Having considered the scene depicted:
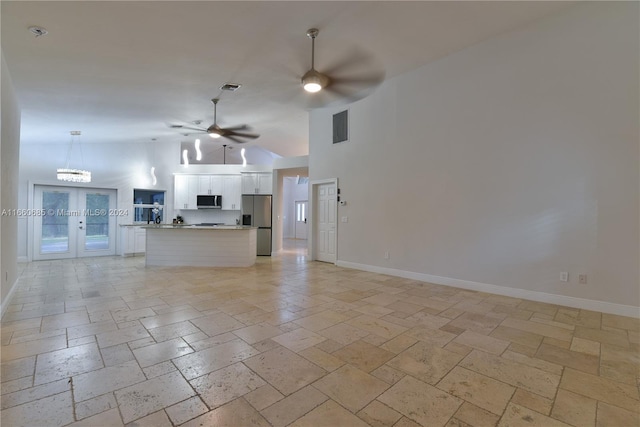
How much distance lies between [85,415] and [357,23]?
421 cm

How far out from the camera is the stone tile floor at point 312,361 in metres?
1.67

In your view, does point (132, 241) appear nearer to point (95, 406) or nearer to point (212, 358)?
point (212, 358)

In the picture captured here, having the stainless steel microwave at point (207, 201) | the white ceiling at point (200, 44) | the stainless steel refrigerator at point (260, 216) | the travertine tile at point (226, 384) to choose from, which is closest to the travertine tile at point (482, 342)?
the travertine tile at point (226, 384)

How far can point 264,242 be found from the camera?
8258mm

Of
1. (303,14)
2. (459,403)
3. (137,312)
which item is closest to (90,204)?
(137,312)

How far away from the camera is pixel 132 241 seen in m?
8.11

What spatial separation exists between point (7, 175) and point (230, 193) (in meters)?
5.62

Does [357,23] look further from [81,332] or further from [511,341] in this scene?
[81,332]

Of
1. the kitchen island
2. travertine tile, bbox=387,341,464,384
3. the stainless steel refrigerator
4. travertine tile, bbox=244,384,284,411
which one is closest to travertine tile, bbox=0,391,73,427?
travertine tile, bbox=244,384,284,411

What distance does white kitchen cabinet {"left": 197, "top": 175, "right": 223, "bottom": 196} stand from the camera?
9.01 m

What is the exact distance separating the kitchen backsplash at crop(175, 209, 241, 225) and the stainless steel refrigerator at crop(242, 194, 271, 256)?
36.8 inches

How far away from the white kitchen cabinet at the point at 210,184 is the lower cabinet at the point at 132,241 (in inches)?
78.1

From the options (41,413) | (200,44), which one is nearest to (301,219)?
(200,44)

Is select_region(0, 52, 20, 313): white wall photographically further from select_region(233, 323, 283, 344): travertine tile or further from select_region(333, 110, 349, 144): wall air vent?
select_region(333, 110, 349, 144): wall air vent
